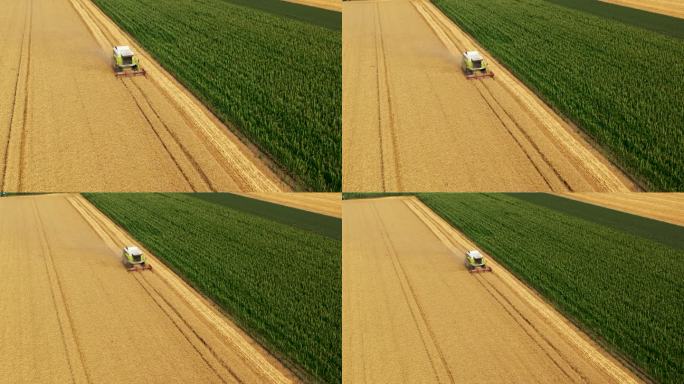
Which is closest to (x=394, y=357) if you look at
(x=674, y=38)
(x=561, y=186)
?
(x=561, y=186)

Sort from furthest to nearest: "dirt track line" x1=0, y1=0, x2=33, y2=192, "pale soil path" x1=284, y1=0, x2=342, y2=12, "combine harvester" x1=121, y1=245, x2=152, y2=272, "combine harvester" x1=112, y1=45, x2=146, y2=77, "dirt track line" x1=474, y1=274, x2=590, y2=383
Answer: "pale soil path" x1=284, y1=0, x2=342, y2=12 < "combine harvester" x1=112, y1=45, x2=146, y2=77 < "combine harvester" x1=121, y1=245, x2=152, y2=272 < "dirt track line" x1=474, y1=274, x2=590, y2=383 < "dirt track line" x1=0, y1=0, x2=33, y2=192

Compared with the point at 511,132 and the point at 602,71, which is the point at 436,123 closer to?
the point at 511,132

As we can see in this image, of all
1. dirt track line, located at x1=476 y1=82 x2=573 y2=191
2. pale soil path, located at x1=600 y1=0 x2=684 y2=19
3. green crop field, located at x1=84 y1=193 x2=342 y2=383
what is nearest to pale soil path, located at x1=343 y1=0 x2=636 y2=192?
dirt track line, located at x1=476 y1=82 x2=573 y2=191

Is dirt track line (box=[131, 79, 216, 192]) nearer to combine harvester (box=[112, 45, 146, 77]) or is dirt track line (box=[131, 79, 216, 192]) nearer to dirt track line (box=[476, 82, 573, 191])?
combine harvester (box=[112, 45, 146, 77])

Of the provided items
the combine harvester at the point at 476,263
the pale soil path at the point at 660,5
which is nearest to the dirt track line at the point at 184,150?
the combine harvester at the point at 476,263

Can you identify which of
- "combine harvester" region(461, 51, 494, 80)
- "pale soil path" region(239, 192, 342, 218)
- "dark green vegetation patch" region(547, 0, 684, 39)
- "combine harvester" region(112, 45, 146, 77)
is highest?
"dark green vegetation patch" region(547, 0, 684, 39)

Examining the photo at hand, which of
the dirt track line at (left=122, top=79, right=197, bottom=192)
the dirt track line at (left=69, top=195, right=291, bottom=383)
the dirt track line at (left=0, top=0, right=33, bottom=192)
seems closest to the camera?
the dirt track line at (left=0, top=0, right=33, bottom=192)

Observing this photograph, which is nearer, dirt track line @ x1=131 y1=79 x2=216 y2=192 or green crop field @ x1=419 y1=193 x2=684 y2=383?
dirt track line @ x1=131 y1=79 x2=216 y2=192

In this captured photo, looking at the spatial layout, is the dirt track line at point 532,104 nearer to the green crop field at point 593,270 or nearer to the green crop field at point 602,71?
the green crop field at point 602,71
